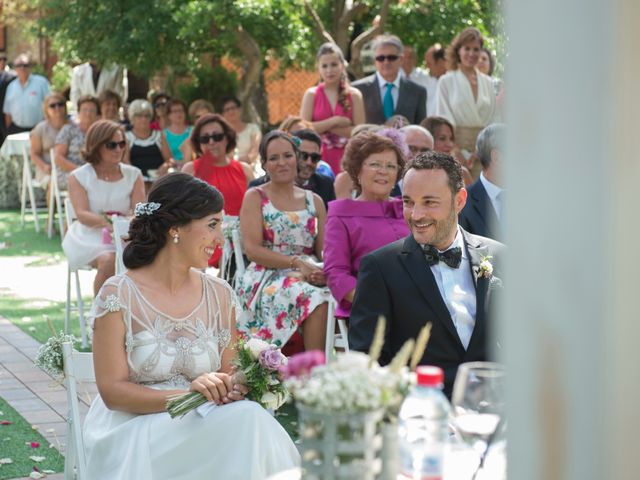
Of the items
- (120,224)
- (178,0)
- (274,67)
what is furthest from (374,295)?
(274,67)

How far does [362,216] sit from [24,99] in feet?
36.1

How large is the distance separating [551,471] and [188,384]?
275 cm

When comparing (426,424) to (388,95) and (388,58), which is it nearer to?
(388,58)

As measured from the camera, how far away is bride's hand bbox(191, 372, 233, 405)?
364 cm

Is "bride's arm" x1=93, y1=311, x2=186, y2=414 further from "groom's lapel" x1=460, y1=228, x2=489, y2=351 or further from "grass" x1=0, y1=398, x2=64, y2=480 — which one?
"grass" x1=0, y1=398, x2=64, y2=480

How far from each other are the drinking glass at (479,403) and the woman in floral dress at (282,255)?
3976 mm

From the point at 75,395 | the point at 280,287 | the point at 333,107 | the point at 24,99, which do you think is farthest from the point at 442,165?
the point at 24,99

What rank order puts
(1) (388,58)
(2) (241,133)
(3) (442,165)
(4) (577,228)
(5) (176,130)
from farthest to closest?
(5) (176,130)
(2) (241,133)
(1) (388,58)
(3) (442,165)
(4) (577,228)

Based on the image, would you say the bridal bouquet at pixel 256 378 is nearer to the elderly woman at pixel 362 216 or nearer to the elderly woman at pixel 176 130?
the elderly woman at pixel 362 216

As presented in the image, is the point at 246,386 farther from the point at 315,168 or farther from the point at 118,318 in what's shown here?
the point at 315,168

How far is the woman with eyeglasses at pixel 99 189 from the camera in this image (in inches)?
311

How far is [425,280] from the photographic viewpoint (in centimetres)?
420

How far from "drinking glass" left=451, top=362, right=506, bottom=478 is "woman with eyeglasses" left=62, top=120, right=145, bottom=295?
5906mm

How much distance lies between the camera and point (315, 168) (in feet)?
25.3
